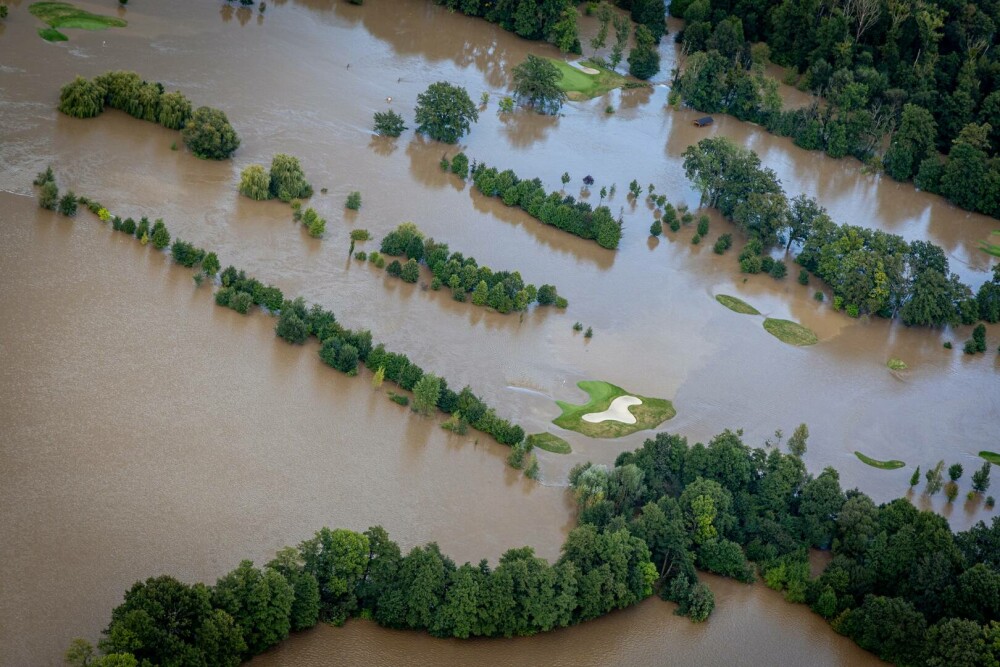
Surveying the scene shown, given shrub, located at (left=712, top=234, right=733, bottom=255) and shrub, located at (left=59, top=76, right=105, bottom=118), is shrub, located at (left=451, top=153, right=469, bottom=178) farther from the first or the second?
shrub, located at (left=59, top=76, right=105, bottom=118)

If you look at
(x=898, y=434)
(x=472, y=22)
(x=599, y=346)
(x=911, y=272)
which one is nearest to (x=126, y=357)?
(x=599, y=346)

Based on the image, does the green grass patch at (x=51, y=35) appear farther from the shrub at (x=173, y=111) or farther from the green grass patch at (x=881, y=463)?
the green grass patch at (x=881, y=463)

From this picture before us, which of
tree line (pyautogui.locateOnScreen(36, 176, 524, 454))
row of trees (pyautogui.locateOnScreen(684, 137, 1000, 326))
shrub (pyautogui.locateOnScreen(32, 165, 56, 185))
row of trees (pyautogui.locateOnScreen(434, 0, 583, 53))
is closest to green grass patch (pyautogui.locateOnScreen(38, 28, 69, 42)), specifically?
shrub (pyautogui.locateOnScreen(32, 165, 56, 185))

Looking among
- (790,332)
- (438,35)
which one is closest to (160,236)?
(790,332)

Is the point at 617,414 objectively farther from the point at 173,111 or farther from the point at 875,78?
the point at 875,78

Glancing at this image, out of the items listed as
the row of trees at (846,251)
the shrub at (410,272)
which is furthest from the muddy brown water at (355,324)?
the shrub at (410,272)

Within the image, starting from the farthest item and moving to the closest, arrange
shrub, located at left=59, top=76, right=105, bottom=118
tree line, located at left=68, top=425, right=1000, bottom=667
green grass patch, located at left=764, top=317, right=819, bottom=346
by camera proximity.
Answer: shrub, located at left=59, top=76, right=105, bottom=118 < green grass patch, located at left=764, top=317, right=819, bottom=346 < tree line, located at left=68, top=425, right=1000, bottom=667
